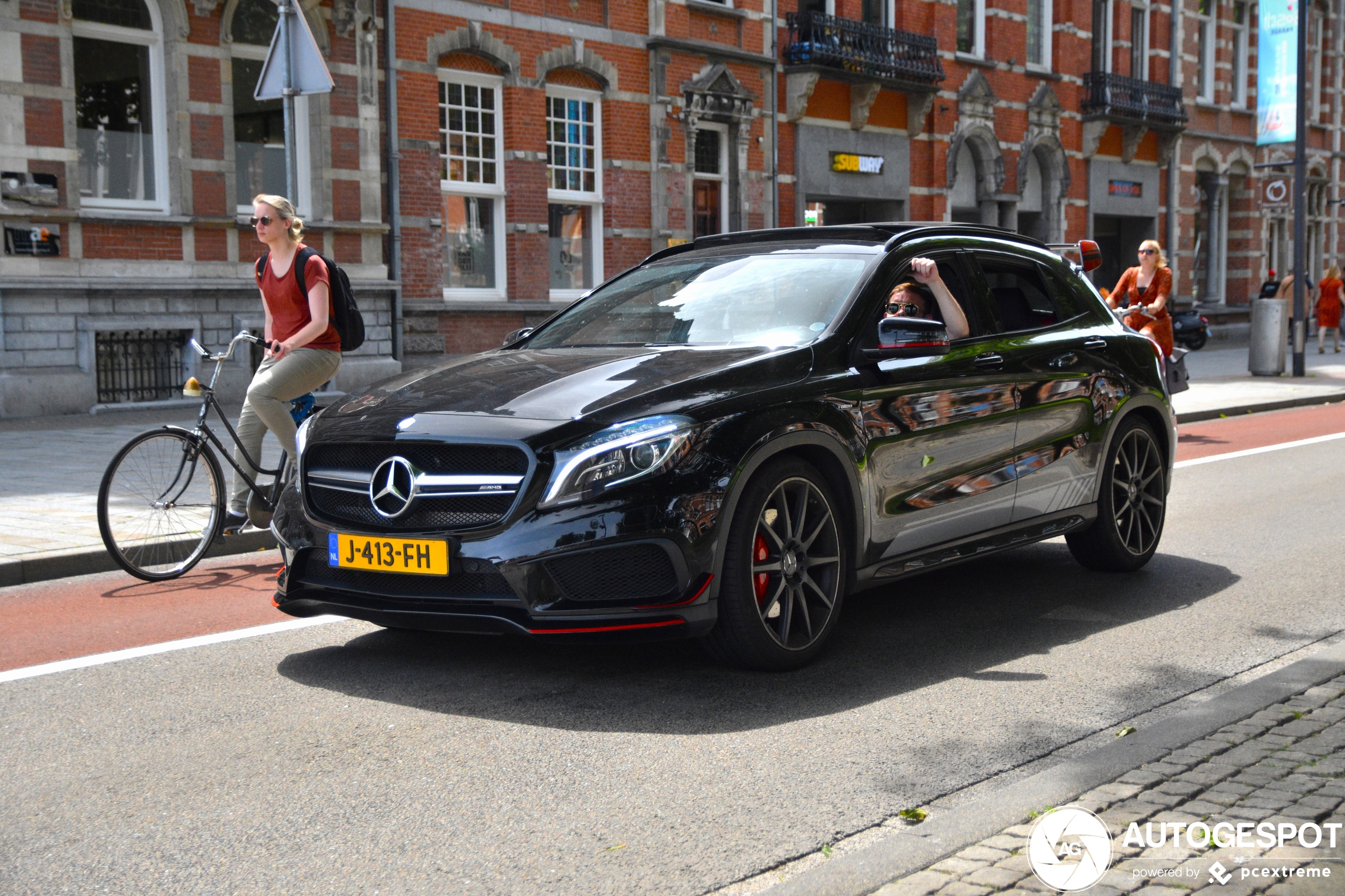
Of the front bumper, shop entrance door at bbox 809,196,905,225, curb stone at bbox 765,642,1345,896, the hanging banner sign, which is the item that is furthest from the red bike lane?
the hanging banner sign

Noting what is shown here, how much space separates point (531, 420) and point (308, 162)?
47.1ft

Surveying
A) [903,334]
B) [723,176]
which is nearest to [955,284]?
[903,334]

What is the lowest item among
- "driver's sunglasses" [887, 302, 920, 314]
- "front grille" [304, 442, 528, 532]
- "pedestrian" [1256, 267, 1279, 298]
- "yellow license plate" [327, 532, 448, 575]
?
"yellow license plate" [327, 532, 448, 575]

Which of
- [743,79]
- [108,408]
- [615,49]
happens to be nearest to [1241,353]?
[743,79]

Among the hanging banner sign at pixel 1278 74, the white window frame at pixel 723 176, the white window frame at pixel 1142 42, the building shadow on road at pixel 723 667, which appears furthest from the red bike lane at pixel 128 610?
the white window frame at pixel 1142 42

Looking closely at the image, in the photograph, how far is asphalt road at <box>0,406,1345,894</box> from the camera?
11.4 feet

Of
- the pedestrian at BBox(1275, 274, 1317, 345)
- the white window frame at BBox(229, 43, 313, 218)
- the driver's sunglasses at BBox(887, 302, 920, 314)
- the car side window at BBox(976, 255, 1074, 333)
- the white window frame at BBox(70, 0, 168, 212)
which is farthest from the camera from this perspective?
the pedestrian at BBox(1275, 274, 1317, 345)

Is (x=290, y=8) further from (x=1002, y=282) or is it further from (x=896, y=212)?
(x=896, y=212)

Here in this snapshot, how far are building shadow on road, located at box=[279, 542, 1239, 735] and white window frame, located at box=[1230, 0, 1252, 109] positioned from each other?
3599 cm

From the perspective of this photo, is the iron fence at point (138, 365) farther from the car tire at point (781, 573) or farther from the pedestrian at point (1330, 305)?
the pedestrian at point (1330, 305)

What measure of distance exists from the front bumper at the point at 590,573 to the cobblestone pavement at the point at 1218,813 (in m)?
1.52

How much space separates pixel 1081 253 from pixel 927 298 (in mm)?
2867

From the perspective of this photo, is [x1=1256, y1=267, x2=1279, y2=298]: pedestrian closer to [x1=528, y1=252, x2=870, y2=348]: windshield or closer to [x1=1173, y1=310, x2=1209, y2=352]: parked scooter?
[x1=1173, y1=310, x2=1209, y2=352]: parked scooter

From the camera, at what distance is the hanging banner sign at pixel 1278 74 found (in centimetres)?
2509
